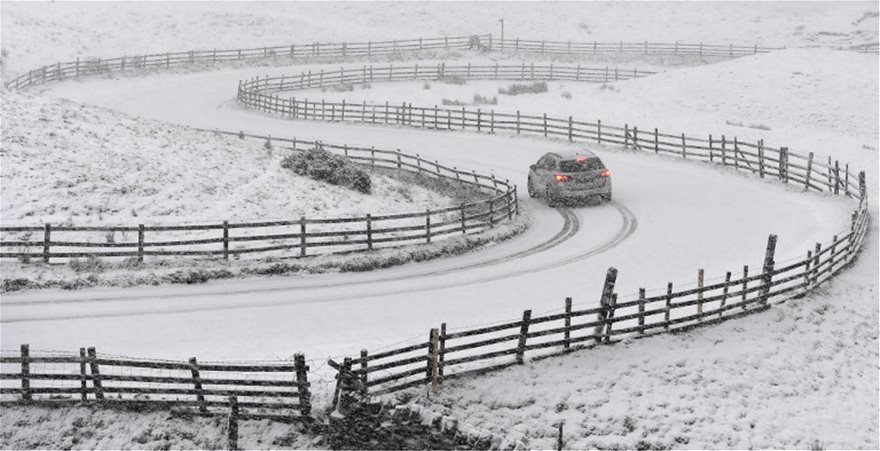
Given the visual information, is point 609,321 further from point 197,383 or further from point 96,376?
point 96,376

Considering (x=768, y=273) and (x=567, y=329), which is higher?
(x=768, y=273)

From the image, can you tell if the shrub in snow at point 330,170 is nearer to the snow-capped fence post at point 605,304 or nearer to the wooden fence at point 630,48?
the snow-capped fence post at point 605,304

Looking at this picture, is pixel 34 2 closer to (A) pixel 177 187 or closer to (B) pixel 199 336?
(A) pixel 177 187

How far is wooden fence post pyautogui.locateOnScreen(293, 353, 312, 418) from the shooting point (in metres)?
15.1

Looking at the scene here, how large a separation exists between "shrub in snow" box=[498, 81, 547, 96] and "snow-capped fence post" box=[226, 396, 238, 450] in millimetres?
44888

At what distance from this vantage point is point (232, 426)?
49.2 ft

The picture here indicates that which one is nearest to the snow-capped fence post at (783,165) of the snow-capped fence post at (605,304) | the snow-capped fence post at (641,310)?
the snow-capped fence post at (641,310)

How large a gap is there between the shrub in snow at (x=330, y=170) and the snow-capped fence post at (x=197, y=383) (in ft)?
51.5

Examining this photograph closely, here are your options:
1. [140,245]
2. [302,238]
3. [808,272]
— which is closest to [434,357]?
[302,238]

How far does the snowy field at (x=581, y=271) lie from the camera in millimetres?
17250

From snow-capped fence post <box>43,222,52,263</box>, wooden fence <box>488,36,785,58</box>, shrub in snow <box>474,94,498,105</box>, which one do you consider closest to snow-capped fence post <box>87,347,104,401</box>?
snow-capped fence post <box>43,222,52,263</box>

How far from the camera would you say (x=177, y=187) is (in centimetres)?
2828

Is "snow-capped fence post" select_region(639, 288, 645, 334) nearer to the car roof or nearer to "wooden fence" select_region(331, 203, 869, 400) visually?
"wooden fence" select_region(331, 203, 869, 400)

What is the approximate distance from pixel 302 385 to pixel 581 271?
1008cm
